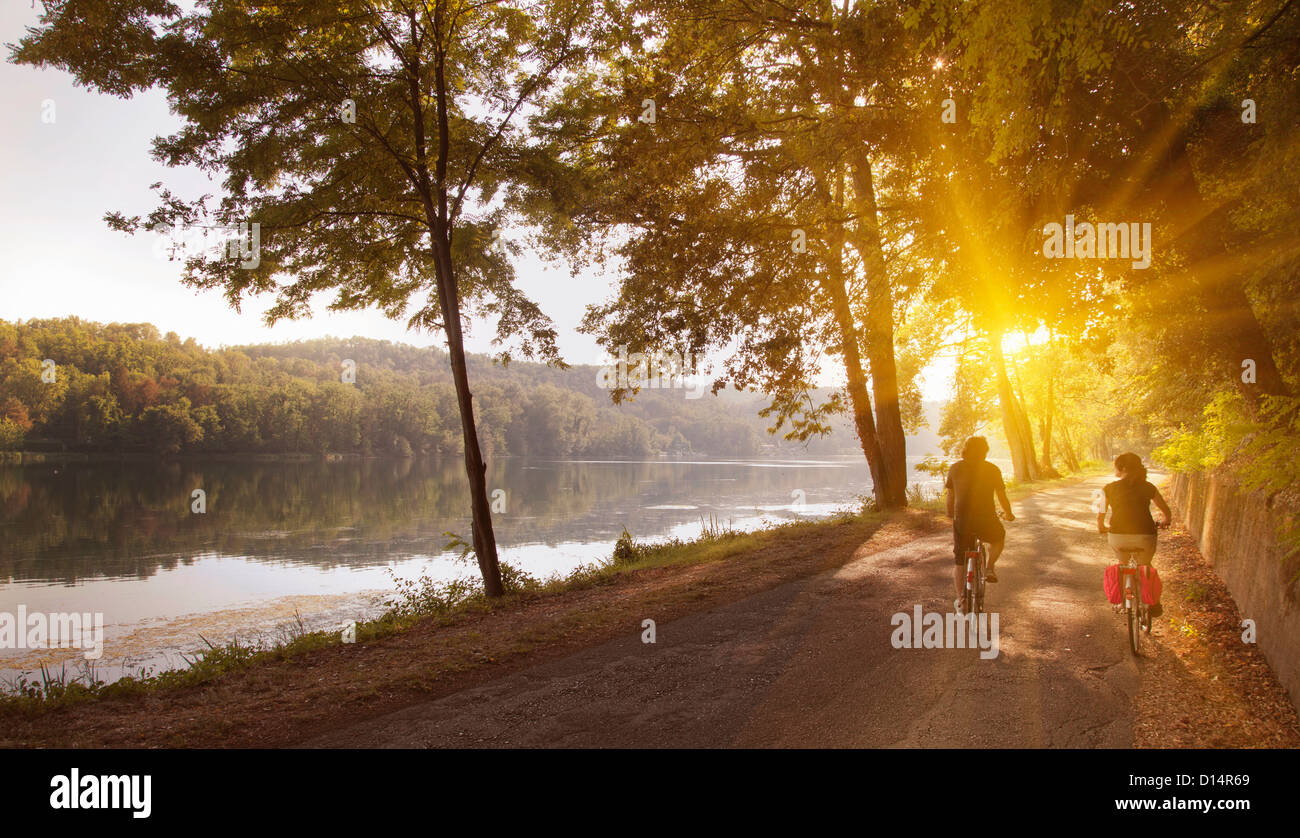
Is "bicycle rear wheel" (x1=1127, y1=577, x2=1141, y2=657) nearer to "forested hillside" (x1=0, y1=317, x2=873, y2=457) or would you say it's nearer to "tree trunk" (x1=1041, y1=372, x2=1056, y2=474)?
"forested hillside" (x1=0, y1=317, x2=873, y2=457)

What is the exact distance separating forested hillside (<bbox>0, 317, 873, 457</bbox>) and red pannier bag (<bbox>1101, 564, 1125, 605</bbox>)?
18.7 metres

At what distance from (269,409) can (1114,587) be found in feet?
378

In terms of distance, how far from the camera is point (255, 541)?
2995cm

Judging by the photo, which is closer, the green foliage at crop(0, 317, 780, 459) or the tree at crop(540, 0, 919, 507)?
the tree at crop(540, 0, 919, 507)

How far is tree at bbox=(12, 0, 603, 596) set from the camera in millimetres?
9617

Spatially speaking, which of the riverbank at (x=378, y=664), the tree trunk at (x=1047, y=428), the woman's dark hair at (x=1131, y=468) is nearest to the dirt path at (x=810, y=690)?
the riverbank at (x=378, y=664)

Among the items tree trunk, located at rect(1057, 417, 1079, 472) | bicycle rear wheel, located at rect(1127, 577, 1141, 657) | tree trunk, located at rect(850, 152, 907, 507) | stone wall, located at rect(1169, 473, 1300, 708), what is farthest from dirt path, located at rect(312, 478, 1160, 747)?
tree trunk, located at rect(1057, 417, 1079, 472)

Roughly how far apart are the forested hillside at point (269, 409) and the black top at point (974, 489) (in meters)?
17.2

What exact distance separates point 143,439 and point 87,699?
100 metres

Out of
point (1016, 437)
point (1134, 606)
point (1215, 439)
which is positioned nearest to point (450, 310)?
point (1134, 606)

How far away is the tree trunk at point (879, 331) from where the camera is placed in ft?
41.4

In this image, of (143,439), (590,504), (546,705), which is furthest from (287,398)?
(546,705)
